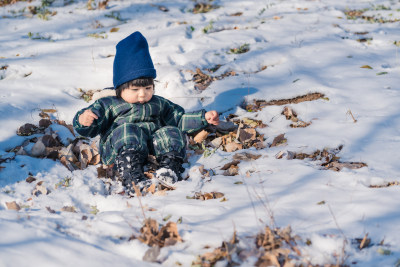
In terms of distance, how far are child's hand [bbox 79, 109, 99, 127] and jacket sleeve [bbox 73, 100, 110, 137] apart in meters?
0.08

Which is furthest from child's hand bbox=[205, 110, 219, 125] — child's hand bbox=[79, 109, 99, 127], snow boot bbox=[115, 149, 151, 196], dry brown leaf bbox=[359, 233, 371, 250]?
dry brown leaf bbox=[359, 233, 371, 250]

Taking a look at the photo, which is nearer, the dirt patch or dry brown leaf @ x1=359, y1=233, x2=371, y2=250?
dry brown leaf @ x1=359, y1=233, x2=371, y2=250

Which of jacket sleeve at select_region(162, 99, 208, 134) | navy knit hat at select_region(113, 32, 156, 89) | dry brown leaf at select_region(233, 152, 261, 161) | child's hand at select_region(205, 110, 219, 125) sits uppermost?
navy knit hat at select_region(113, 32, 156, 89)

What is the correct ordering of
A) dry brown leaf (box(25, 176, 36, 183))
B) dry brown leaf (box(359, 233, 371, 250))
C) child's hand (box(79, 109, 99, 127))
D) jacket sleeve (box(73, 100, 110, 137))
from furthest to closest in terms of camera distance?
jacket sleeve (box(73, 100, 110, 137)), child's hand (box(79, 109, 99, 127)), dry brown leaf (box(25, 176, 36, 183)), dry brown leaf (box(359, 233, 371, 250))

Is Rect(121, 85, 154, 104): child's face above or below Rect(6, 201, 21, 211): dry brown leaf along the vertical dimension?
above

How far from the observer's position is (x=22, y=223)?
2512 millimetres

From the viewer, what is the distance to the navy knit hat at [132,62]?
3.73m

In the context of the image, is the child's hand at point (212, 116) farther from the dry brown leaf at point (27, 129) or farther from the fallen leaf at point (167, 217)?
the dry brown leaf at point (27, 129)

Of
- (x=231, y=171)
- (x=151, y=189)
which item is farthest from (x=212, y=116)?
(x=151, y=189)

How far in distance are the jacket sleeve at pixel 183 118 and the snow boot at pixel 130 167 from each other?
0.66 meters

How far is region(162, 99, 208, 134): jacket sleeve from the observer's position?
404 centimetres

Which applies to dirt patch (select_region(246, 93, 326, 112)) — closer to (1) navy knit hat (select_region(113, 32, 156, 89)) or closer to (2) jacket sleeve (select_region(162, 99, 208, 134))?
(2) jacket sleeve (select_region(162, 99, 208, 134))

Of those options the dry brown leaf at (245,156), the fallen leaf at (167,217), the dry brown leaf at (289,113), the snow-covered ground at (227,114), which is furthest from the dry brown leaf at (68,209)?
the dry brown leaf at (289,113)

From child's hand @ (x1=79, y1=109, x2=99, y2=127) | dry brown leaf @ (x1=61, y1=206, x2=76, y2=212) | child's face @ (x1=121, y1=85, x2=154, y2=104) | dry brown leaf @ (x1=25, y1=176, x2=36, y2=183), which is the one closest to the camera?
dry brown leaf @ (x1=61, y1=206, x2=76, y2=212)
